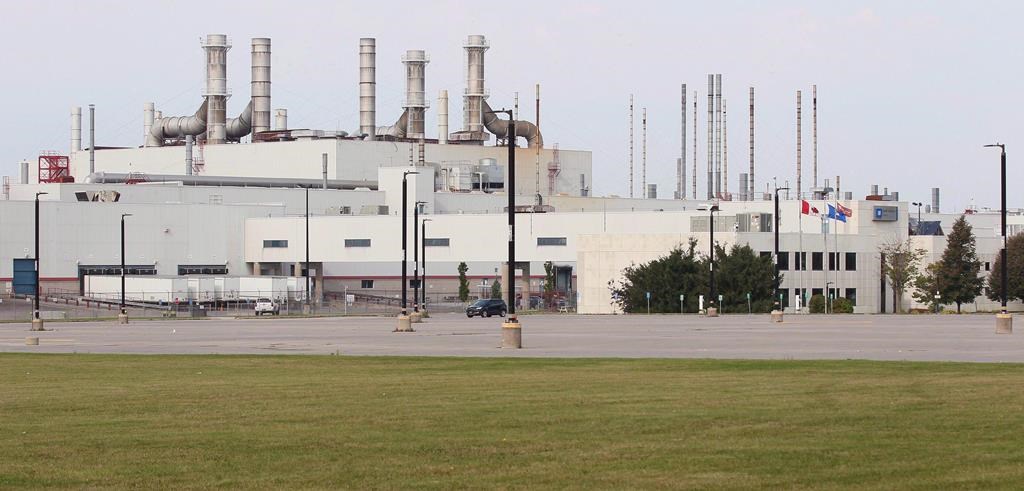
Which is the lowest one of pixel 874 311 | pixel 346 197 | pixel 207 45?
pixel 874 311

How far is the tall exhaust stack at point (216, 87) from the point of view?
6088 inches

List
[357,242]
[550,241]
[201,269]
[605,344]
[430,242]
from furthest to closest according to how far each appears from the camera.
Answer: [430,242], [201,269], [357,242], [550,241], [605,344]

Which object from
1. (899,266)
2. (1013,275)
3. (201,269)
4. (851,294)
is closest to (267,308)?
(201,269)

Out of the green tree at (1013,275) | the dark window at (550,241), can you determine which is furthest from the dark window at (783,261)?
the dark window at (550,241)

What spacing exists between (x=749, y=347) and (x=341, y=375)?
1528cm

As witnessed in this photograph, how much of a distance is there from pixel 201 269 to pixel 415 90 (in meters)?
31.7

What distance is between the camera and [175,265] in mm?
136375

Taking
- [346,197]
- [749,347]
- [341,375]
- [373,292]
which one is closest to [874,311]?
[373,292]

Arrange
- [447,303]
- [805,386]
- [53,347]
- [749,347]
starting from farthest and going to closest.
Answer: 1. [447,303]
2. [53,347]
3. [749,347]
4. [805,386]

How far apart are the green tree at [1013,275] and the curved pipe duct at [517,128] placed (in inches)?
2139

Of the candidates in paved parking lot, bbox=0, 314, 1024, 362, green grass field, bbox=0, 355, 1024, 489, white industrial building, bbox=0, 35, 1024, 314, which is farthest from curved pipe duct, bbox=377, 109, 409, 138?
green grass field, bbox=0, 355, 1024, 489

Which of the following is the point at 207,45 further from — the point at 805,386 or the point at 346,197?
the point at 805,386

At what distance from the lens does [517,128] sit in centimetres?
16175

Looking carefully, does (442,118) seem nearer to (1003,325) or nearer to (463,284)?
(463,284)
